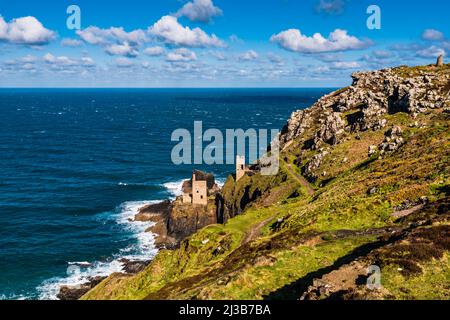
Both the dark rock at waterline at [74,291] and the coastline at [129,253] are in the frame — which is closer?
the dark rock at waterline at [74,291]

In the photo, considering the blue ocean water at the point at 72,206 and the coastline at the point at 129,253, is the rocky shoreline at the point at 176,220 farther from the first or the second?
the blue ocean water at the point at 72,206

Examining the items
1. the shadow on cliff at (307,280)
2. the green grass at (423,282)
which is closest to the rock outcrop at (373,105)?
the shadow on cliff at (307,280)

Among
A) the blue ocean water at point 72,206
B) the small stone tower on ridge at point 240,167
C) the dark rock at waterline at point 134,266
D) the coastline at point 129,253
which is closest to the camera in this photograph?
the coastline at point 129,253

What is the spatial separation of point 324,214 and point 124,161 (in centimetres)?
11792

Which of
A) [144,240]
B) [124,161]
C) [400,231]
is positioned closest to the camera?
[400,231]

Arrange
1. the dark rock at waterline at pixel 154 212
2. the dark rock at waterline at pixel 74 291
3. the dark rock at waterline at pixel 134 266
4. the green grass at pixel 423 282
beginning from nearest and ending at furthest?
the green grass at pixel 423 282, the dark rock at waterline at pixel 74 291, the dark rock at waterline at pixel 134 266, the dark rock at waterline at pixel 154 212

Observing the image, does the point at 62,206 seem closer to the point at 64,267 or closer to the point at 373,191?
the point at 64,267

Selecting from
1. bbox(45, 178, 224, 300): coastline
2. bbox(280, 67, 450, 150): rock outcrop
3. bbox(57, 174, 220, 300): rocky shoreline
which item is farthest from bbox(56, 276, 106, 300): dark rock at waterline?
bbox(280, 67, 450, 150): rock outcrop

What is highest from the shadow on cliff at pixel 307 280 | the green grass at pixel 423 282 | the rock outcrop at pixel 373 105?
the rock outcrop at pixel 373 105

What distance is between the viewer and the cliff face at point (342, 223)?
28156 mm

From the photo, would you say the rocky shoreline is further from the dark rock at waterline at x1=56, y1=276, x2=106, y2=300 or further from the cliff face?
the dark rock at waterline at x1=56, y1=276, x2=106, y2=300

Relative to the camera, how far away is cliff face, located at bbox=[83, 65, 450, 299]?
28.2 m
